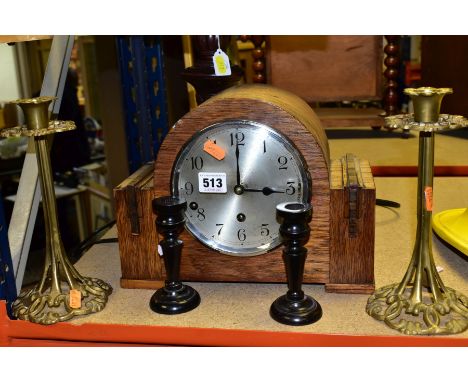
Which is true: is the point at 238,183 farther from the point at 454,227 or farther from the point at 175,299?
the point at 454,227

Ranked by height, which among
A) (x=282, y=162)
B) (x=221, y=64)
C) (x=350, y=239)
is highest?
(x=221, y=64)

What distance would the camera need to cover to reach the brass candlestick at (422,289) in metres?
0.76

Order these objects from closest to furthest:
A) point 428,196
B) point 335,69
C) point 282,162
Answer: point 428,196 → point 282,162 → point 335,69

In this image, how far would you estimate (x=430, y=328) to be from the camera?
82 centimetres

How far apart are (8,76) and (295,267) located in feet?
14.8

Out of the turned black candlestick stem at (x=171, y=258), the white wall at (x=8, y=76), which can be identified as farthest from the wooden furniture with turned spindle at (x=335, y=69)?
the white wall at (x=8, y=76)

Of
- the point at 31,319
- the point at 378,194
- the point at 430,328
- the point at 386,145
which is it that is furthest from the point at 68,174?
the point at 430,328

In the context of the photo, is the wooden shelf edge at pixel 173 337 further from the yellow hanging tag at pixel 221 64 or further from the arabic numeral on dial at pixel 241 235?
the yellow hanging tag at pixel 221 64

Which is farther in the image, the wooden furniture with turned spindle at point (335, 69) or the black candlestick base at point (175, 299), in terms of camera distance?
the wooden furniture with turned spindle at point (335, 69)

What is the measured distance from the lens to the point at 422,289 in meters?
0.90

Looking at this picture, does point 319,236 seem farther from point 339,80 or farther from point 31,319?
point 339,80

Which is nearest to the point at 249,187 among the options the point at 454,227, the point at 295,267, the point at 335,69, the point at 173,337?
the point at 295,267

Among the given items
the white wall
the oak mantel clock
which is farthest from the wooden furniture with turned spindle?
the white wall

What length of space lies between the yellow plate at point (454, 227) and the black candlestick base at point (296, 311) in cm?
29
